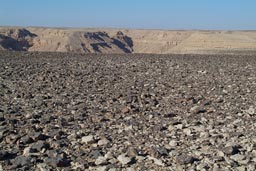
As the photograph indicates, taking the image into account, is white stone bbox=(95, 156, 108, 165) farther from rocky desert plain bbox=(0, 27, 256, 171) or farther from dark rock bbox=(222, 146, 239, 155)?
dark rock bbox=(222, 146, 239, 155)

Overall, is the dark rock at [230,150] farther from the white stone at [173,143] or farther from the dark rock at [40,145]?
the dark rock at [40,145]

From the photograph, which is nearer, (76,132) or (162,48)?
(76,132)

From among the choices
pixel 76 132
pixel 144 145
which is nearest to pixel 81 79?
pixel 76 132

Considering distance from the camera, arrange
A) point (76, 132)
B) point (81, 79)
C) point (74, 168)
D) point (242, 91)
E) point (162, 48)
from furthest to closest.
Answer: point (162, 48)
point (81, 79)
point (242, 91)
point (76, 132)
point (74, 168)

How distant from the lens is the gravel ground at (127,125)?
597 centimetres

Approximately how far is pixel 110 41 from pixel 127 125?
8345 centimetres

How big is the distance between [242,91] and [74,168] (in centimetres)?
734

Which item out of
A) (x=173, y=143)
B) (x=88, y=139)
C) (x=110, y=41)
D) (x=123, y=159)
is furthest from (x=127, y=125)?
(x=110, y=41)

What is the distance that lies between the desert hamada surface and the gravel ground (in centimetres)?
5066

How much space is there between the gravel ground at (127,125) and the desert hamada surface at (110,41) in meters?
50.7

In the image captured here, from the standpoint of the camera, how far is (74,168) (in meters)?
5.76

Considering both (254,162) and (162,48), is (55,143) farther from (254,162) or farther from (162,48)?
(162,48)

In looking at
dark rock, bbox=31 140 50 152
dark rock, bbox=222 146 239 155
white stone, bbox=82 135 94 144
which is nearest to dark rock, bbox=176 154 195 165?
dark rock, bbox=222 146 239 155

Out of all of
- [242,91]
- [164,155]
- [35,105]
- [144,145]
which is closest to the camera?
[164,155]
